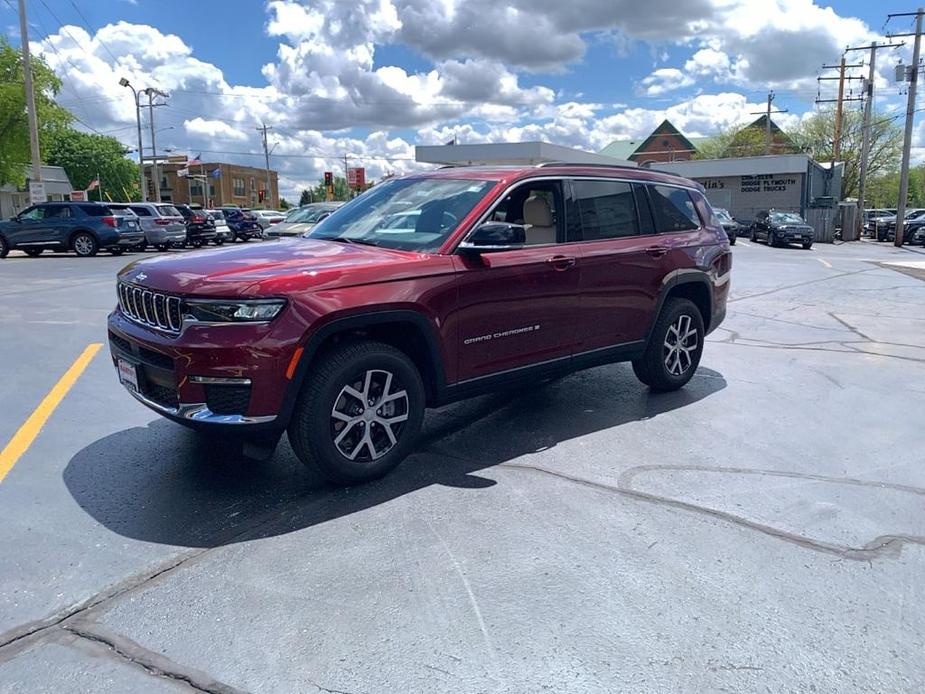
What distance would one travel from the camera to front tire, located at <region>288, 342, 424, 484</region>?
3.92 meters

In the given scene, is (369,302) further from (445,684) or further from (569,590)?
(445,684)

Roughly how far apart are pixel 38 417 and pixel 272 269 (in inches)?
107

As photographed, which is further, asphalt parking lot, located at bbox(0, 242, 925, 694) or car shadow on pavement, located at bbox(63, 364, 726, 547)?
car shadow on pavement, located at bbox(63, 364, 726, 547)

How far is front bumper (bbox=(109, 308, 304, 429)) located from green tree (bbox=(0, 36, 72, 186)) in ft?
138

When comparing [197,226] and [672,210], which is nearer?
[672,210]

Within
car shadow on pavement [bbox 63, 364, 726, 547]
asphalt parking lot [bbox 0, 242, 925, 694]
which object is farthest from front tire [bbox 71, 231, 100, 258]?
car shadow on pavement [bbox 63, 364, 726, 547]

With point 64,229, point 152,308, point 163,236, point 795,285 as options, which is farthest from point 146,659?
point 163,236

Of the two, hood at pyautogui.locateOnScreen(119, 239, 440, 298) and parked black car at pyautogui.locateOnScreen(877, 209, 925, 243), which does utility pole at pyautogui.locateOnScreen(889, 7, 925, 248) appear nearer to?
parked black car at pyautogui.locateOnScreen(877, 209, 925, 243)

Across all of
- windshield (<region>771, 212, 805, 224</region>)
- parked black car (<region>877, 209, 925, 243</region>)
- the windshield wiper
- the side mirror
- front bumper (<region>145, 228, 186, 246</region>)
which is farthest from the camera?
parked black car (<region>877, 209, 925, 243</region>)

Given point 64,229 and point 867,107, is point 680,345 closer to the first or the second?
point 64,229

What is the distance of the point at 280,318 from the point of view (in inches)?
146

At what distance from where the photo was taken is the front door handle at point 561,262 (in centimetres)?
500

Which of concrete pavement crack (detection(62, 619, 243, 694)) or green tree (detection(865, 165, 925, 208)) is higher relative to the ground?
green tree (detection(865, 165, 925, 208))

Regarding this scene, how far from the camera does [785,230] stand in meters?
30.7
